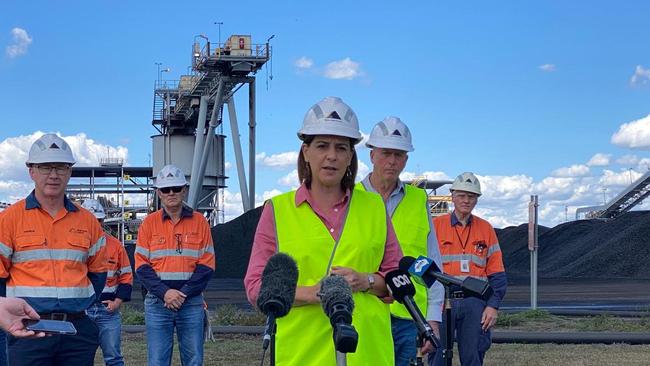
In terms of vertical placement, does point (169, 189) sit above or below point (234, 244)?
above

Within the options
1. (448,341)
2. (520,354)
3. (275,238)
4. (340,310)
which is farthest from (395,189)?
(520,354)

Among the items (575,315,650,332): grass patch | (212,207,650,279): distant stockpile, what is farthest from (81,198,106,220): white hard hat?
(212,207,650,279): distant stockpile

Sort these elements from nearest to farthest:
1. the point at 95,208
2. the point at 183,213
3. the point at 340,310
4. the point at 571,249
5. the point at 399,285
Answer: the point at 340,310
the point at 399,285
the point at 183,213
the point at 95,208
the point at 571,249

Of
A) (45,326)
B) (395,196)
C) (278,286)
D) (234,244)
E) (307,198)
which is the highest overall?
(395,196)

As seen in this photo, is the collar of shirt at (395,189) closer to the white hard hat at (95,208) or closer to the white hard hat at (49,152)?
the white hard hat at (49,152)

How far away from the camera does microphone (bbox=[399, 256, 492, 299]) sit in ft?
13.1

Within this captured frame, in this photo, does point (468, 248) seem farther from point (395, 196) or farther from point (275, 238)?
point (275, 238)

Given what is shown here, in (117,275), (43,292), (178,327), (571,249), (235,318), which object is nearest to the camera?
(43,292)

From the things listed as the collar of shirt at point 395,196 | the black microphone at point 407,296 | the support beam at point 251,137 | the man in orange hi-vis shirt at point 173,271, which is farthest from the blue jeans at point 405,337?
the support beam at point 251,137

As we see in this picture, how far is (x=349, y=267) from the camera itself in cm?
383

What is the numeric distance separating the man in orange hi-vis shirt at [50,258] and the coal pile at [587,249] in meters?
35.6

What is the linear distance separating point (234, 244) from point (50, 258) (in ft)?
124

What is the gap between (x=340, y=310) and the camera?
10.1ft

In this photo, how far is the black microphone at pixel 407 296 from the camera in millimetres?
3809
